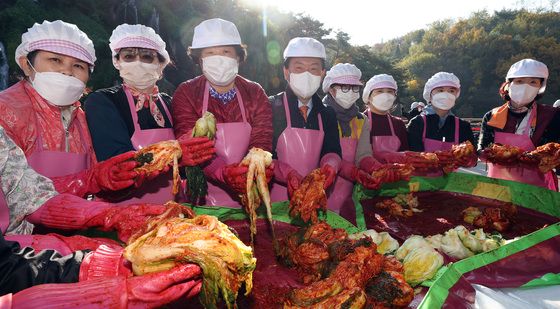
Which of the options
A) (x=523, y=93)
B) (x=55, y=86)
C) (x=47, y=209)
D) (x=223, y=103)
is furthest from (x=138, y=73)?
(x=523, y=93)

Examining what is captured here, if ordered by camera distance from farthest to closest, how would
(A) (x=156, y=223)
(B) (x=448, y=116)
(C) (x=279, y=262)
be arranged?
(B) (x=448, y=116) < (C) (x=279, y=262) < (A) (x=156, y=223)

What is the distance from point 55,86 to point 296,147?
7.24 feet

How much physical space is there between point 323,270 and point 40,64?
2571 mm

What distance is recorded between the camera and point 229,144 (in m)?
3.12

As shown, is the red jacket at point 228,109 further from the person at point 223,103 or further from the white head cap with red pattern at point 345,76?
the white head cap with red pattern at point 345,76

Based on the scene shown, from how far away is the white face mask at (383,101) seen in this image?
184 inches

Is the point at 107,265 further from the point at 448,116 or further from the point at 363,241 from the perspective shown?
the point at 448,116

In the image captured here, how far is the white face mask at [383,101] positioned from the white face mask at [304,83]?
4.95ft

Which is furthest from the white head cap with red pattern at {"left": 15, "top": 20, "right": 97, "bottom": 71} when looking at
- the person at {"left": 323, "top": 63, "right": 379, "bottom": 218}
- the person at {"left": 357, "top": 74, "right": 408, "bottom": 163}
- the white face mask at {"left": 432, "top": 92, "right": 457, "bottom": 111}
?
the white face mask at {"left": 432, "top": 92, "right": 457, "bottom": 111}

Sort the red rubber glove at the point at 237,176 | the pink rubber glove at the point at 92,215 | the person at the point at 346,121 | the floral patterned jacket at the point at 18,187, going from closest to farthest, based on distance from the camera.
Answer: the pink rubber glove at the point at 92,215 < the floral patterned jacket at the point at 18,187 < the red rubber glove at the point at 237,176 < the person at the point at 346,121

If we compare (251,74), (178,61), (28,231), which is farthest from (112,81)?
(28,231)

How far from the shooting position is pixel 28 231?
6.16ft

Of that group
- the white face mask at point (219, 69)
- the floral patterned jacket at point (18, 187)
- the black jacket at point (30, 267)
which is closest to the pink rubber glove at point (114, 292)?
the black jacket at point (30, 267)

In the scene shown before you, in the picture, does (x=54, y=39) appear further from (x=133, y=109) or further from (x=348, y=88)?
(x=348, y=88)
